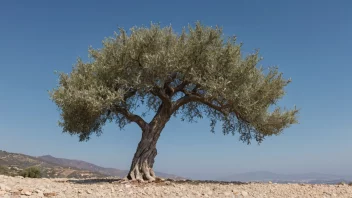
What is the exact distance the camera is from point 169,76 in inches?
778

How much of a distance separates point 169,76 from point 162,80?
700mm

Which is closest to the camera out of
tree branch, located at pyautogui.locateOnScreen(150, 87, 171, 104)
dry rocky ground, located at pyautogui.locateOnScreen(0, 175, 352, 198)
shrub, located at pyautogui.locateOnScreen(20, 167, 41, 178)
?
dry rocky ground, located at pyautogui.locateOnScreen(0, 175, 352, 198)

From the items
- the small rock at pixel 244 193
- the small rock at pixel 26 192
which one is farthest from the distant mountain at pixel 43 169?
the small rock at pixel 244 193

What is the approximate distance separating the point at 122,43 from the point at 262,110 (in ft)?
30.0

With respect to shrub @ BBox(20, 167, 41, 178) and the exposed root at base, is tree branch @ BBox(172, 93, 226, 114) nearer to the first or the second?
the exposed root at base

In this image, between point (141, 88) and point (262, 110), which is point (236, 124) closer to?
point (262, 110)

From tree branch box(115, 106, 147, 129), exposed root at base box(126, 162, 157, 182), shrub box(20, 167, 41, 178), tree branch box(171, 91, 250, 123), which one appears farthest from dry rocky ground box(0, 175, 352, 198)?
shrub box(20, 167, 41, 178)

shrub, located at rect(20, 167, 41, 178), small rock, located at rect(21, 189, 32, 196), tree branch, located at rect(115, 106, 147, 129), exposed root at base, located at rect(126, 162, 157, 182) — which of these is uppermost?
tree branch, located at rect(115, 106, 147, 129)

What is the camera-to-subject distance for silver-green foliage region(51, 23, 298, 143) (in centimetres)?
1808

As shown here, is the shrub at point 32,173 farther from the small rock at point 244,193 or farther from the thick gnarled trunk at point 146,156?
the small rock at point 244,193

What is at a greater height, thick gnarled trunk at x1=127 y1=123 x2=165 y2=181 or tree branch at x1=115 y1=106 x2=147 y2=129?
tree branch at x1=115 y1=106 x2=147 y2=129

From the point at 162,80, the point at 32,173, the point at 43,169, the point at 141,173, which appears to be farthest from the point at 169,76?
the point at 43,169

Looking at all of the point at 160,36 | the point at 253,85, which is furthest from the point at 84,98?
the point at 253,85

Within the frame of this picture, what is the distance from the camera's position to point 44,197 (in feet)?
41.1
